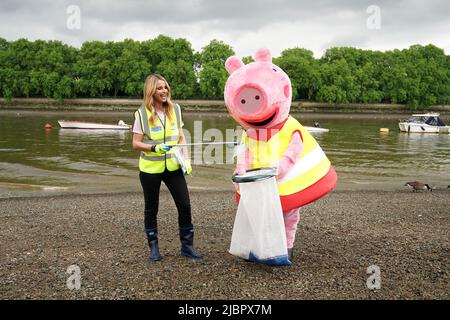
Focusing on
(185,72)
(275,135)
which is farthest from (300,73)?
(275,135)

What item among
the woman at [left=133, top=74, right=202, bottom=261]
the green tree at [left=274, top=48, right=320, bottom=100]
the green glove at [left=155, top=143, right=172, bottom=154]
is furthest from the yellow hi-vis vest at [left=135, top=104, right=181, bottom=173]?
the green tree at [left=274, top=48, right=320, bottom=100]

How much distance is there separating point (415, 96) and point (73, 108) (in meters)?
67.4

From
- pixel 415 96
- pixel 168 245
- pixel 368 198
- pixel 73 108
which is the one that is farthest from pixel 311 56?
pixel 168 245

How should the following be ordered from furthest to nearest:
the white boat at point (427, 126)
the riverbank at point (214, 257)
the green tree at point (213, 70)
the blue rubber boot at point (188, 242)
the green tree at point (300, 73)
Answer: the green tree at point (300, 73) < the green tree at point (213, 70) < the white boat at point (427, 126) < the blue rubber boot at point (188, 242) < the riverbank at point (214, 257)

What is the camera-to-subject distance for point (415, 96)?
3273 inches

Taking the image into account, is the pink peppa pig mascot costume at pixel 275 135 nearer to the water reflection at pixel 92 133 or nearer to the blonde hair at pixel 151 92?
the blonde hair at pixel 151 92

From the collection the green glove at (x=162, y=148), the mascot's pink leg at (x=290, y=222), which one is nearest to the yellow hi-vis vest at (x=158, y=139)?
the green glove at (x=162, y=148)

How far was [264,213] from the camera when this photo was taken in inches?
189

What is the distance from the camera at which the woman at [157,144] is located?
5066 mm

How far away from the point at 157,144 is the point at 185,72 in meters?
74.7

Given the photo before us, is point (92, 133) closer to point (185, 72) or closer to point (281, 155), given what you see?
point (281, 155)

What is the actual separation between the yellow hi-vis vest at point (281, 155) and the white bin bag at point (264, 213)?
226mm

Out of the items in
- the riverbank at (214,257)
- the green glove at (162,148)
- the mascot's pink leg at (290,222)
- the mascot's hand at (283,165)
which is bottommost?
the riverbank at (214,257)
